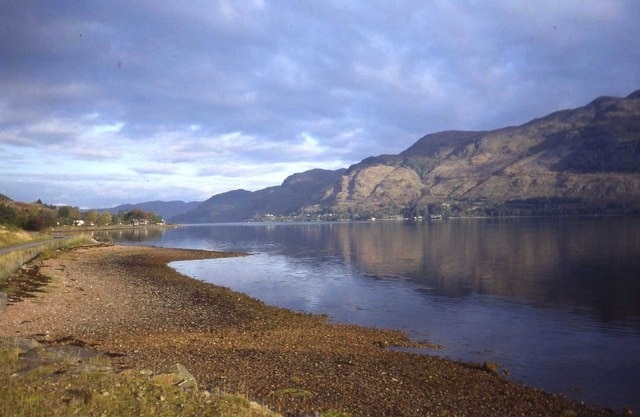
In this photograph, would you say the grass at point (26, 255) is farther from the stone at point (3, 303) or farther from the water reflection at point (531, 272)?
the water reflection at point (531, 272)

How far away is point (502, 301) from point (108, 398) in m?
36.5

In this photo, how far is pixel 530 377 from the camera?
66.6 feet

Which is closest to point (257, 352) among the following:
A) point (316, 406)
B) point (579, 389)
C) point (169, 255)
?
point (316, 406)

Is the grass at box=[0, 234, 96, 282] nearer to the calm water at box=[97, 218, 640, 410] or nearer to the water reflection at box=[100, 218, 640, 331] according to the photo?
the calm water at box=[97, 218, 640, 410]

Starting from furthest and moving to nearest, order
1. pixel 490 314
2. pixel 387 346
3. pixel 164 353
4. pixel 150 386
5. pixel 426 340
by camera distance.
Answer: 1. pixel 490 314
2. pixel 426 340
3. pixel 387 346
4. pixel 164 353
5. pixel 150 386

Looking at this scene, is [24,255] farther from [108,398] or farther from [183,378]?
[108,398]

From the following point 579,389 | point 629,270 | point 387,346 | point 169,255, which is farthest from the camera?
point 169,255

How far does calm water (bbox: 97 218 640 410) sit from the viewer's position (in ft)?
72.6

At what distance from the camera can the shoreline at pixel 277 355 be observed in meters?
14.2

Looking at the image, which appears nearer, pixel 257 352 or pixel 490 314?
pixel 257 352

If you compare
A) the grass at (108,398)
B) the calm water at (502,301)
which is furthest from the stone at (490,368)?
the grass at (108,398)

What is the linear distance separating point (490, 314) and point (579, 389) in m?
15.8

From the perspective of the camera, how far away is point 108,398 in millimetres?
9398

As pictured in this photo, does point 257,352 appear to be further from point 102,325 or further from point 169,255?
point 169,255
